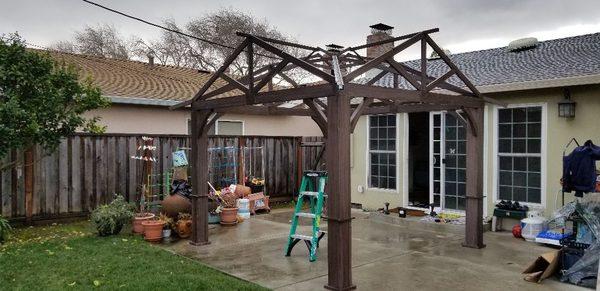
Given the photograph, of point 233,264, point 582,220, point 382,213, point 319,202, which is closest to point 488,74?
point 382,213

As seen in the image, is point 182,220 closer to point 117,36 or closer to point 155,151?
point 155,151

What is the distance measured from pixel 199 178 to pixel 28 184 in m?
3.33

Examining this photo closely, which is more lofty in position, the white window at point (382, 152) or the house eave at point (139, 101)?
the house eave at point (139, 101)

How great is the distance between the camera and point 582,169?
5789 millimetres

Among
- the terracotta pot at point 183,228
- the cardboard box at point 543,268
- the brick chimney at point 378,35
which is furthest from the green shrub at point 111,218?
the brick chimney at point 378,35

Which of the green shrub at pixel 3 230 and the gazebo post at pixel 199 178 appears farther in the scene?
the gazebo post at pixel 199 178

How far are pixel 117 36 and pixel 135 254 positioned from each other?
2064 centimetres

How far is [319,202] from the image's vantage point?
6117 mm

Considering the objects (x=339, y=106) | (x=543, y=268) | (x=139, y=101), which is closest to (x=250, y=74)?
(x=339, y=106)

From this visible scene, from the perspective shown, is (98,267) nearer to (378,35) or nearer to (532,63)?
(532,63)

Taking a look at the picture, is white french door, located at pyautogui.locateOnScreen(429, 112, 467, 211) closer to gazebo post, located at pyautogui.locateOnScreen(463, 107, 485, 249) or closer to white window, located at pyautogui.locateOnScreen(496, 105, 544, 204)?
white window, located at pyautogui.locateOnScreen(496, 105, 544, 204)

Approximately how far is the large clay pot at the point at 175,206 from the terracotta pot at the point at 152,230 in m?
0.65

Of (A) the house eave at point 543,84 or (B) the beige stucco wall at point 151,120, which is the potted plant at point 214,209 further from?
(A) the house eave at point 543,84

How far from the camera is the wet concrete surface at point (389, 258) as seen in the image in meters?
5.01
